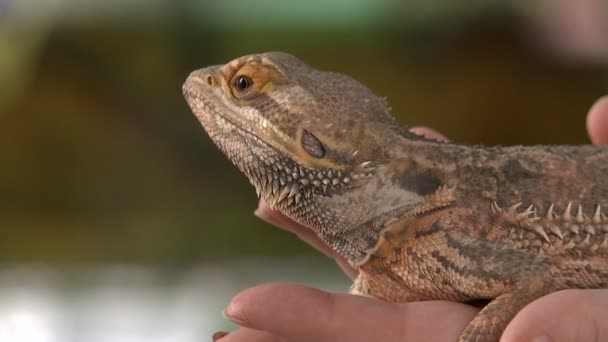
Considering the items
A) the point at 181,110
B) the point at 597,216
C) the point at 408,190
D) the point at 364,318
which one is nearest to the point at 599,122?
the point at 597,216

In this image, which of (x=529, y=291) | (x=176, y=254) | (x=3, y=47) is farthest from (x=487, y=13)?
(x=529, y=291)

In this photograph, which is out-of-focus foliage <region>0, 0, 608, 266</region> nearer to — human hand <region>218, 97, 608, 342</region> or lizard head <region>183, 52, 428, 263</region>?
lizard head <region>183, 52, 428, 263</region>

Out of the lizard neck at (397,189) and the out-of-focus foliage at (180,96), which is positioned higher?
the lizard neck at (397,189)

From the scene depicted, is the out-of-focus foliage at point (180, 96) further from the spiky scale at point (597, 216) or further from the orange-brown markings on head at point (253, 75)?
the spiky scale at point (597, 216)

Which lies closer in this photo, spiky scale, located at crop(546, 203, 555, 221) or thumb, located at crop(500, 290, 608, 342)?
thumb, located at crop(500, 290, 608, 342)

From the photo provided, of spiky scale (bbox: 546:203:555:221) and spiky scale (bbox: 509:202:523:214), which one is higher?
spiky scale (bbox: 509:202:523:214)

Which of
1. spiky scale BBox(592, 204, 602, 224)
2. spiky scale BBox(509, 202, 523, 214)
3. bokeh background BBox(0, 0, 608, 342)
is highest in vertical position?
spiky scale BBox(509, 202, 523, 214)

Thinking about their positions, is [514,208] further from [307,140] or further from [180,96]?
[180,96]

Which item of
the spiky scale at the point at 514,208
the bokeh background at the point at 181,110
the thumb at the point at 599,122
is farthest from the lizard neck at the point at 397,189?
the bokeh background at the point at 181,110

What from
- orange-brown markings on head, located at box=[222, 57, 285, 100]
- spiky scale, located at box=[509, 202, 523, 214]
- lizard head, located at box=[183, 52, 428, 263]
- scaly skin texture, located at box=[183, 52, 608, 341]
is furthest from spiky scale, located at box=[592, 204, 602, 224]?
orange-brown markings on head, located at box=[222, 57, 285, 100]
